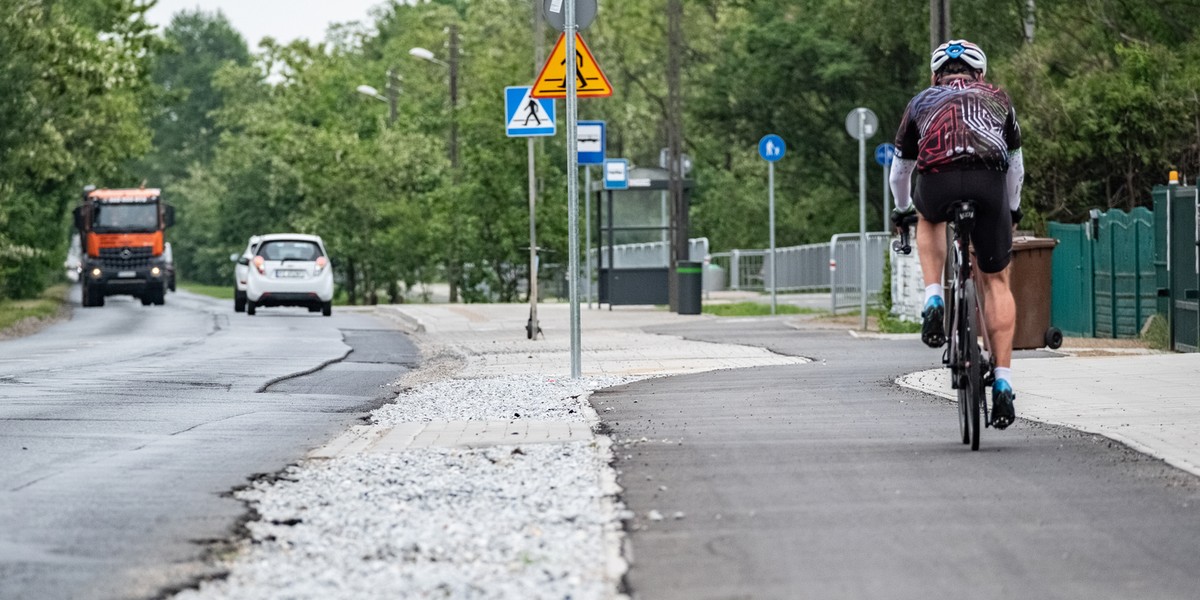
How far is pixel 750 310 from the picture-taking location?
119ft

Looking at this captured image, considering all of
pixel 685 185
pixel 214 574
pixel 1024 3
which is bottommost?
pixel 214 574

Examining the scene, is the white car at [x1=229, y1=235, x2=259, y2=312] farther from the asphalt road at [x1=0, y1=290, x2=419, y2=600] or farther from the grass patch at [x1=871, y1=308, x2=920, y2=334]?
the grass patch at [x1=871, y1=308, x2=920, y2=334]

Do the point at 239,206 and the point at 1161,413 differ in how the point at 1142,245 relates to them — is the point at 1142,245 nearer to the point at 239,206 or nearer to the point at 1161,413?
the point at 1161,413

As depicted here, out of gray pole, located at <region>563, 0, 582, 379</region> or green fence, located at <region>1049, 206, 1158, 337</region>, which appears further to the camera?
green fence, located at <region>1049, 206, 1158, 337</region>

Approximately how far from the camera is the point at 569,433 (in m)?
11.0

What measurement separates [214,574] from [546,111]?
50.4 feet

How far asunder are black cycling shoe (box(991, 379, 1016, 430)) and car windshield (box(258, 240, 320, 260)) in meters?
30.0

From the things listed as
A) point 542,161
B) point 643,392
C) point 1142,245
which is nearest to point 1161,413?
point 643,392

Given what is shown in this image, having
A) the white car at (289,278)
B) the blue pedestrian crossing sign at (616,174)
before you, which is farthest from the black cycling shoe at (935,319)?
the white car at (289,278)

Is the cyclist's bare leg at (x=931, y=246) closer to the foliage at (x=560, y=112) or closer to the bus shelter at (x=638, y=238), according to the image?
the foliage at (x=560, y=112)

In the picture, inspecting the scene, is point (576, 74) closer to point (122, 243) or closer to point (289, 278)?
point (289, 278)

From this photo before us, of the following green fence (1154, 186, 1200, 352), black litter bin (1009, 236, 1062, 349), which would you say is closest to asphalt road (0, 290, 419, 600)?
black litter bin (1009, 236, 1062, 349)

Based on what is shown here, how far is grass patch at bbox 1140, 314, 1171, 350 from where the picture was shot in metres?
19.6

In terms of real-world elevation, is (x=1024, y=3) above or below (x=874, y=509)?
above
